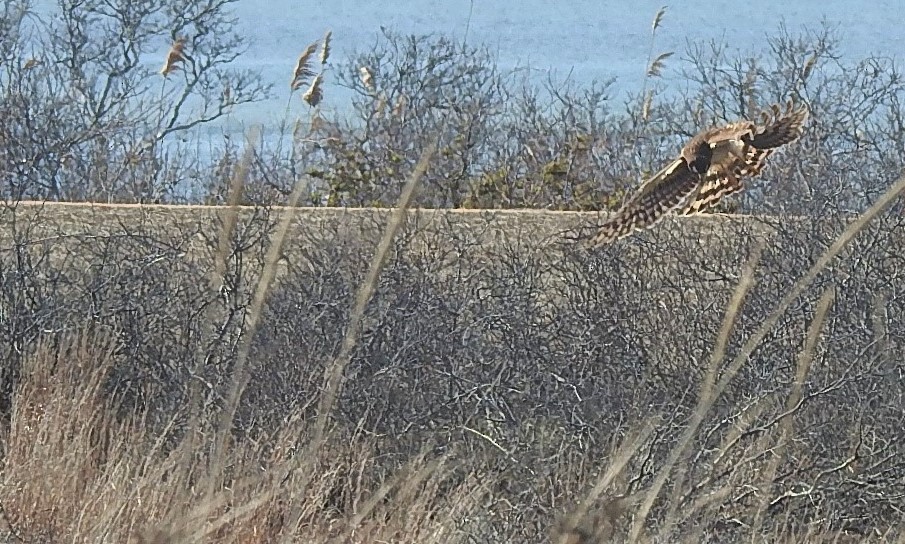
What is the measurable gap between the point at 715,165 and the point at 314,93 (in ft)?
4.78

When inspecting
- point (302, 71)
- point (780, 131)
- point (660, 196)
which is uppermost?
point (302, 71)

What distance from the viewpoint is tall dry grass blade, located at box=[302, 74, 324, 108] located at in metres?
3.82

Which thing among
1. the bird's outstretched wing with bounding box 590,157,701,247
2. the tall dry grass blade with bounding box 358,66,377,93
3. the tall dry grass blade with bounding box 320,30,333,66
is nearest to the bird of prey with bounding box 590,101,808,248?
the bird's outstretched wing with bounding box 590,157,701,247

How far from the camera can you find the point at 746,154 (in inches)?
113

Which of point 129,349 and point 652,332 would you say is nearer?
point 652,332

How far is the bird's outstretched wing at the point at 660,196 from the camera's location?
2.84m

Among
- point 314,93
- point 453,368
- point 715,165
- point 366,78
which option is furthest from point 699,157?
point 366,78

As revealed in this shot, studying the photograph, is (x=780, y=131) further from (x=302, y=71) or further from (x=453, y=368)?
(x=453, y=368)

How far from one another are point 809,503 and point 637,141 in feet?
Result: 12.5

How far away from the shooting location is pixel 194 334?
21.0 ft

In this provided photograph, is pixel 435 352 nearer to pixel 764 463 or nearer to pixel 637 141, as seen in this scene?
pixel 764 463

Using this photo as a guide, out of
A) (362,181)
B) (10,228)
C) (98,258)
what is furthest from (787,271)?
(362,181)

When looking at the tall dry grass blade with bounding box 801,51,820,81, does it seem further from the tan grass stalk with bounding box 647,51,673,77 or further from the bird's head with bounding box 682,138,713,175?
the bird's head with bounding box 682,138,713,175

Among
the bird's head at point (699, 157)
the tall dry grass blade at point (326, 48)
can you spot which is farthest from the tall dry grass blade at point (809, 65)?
the bird's head at point (699, 157)
